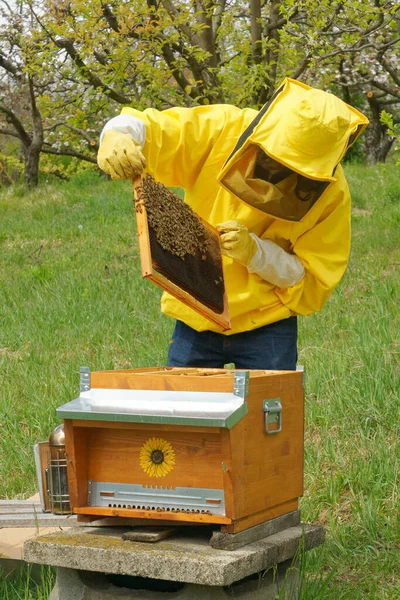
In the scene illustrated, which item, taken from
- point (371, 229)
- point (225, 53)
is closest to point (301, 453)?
point (371, 229)

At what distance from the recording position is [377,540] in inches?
133

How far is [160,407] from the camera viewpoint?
7.82ft

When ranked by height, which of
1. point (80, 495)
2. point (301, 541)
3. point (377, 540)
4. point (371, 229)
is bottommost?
point (377, 540)

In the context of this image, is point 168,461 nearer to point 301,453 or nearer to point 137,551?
point 137,551

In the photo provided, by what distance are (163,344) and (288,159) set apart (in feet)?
11.1

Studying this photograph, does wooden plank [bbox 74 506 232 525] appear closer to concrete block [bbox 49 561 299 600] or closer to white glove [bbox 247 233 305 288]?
concrete block [bbox 49 561 299 600]

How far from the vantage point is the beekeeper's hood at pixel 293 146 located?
8.86 feet

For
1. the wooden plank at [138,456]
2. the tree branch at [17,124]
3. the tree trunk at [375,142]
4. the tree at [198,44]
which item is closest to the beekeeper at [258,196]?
the wooden plank at [138,456]

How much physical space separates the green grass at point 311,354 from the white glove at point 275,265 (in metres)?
0.98

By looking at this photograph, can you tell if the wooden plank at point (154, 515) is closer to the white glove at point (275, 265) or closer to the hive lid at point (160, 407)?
the hive lid at point (160, 407)

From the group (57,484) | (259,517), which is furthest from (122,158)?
(259,517)

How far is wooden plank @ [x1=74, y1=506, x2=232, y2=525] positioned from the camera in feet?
7.74

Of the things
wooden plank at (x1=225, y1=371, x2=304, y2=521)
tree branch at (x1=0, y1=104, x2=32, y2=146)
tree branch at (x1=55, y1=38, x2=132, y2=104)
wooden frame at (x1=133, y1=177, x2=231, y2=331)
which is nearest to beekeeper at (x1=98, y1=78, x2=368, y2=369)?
wooden frame at (x1=133, y1=177, x2=231, y2=331)

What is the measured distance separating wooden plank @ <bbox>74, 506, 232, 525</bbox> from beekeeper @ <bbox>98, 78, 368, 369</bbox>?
0.87 m
